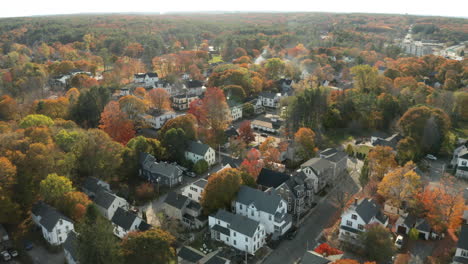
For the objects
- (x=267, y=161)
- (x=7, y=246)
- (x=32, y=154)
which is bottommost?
(x=7, y=246)

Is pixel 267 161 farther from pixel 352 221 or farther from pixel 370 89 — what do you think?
pixel 370 89

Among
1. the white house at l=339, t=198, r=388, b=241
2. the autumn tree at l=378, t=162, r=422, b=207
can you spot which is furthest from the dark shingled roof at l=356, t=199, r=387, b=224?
the autumn tree at l=378, t=162, r=422, b=207

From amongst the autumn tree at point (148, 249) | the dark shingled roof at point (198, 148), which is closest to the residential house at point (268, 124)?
the dark shingled roof at point (198, 148)

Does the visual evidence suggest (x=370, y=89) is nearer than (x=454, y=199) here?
No

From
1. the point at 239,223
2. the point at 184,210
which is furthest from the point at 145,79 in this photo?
the point at 239,223

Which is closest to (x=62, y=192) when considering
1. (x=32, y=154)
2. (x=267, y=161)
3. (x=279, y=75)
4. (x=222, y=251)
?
(x=32, y=154)

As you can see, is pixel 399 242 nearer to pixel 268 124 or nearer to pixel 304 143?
pixel 304 143
